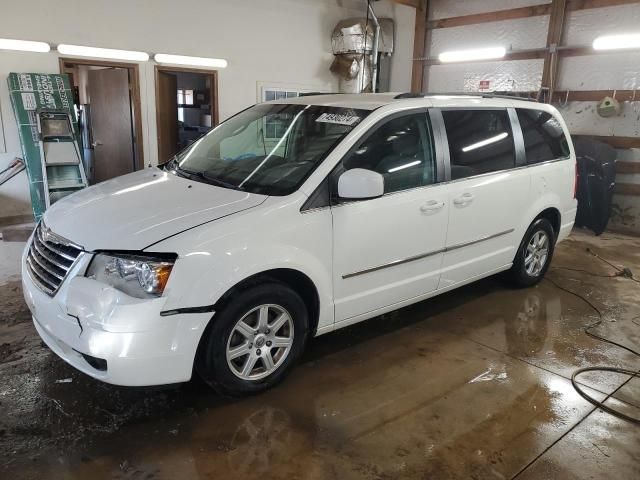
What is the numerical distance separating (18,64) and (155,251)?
17.6 feet

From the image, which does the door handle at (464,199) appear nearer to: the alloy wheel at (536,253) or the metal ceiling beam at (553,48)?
the alloy wheel at (536,253)

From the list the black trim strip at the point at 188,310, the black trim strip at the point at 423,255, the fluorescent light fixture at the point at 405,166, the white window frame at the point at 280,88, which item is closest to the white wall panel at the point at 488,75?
the white window frame at the point at 280,88

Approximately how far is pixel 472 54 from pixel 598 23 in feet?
6.36

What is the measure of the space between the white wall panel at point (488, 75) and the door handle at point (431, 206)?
5736 mm

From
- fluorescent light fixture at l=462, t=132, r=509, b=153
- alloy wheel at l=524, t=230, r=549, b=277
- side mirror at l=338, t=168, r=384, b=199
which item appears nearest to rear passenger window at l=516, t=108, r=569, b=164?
fluorescent light fixture at l=462, t=132, r=509, b=153

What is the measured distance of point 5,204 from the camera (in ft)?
21.3

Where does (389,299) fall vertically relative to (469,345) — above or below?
above

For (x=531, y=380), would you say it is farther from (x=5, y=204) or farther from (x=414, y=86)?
(x=414, y=86)

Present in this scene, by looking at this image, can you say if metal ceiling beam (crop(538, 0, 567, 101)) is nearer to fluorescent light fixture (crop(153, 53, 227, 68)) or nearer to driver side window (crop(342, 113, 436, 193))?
fluorescent light fixture (crop(153, 53, 227, 68))

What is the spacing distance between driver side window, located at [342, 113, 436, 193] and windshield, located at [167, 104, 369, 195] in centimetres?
15

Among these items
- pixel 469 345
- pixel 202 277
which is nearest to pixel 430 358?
pixel 469 345

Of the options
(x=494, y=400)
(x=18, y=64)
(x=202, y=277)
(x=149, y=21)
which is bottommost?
(x=494, y=400)

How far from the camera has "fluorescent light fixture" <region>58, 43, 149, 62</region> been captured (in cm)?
638

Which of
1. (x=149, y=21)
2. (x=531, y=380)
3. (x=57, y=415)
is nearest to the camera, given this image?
(x=57, y=415)
